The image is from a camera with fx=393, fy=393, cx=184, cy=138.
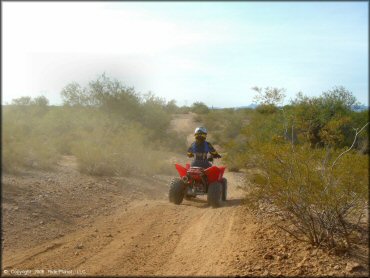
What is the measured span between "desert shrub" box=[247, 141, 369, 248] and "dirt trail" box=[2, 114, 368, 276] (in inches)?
18.4

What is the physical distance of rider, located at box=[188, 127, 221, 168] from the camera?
10680 mm

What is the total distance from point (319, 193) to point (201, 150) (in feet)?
15.7

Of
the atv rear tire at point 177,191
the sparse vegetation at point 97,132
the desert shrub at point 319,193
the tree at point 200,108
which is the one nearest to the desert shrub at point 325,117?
the desert shrub at point 319,193

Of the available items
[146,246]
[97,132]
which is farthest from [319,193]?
[97,132]

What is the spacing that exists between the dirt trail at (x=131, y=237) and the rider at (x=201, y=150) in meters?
1.11

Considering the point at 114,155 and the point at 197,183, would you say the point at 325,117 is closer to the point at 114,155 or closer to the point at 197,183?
the point at 197,183

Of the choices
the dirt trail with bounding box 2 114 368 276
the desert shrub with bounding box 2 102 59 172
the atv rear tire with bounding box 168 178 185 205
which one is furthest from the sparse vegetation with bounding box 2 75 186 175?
the atv rear tire with bounding box 168 178 185 205

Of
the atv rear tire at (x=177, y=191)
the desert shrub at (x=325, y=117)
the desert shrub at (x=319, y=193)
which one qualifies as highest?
the desert shrub at (x=325, y=117)

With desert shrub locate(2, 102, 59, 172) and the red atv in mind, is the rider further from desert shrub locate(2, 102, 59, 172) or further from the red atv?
desert shrub locate(2, 102, 59, 172)

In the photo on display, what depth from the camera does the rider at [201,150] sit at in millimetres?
10680

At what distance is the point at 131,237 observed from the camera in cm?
741

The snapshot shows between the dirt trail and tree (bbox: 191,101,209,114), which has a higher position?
tree (bbox: 191,101,209,114)

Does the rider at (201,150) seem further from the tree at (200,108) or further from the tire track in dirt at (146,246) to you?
the tree at (200,108)

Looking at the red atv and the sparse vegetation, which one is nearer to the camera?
the red atv
